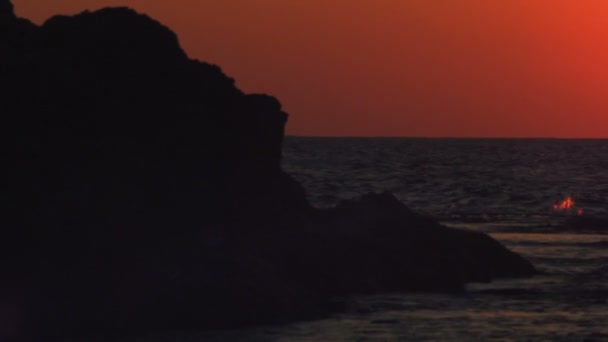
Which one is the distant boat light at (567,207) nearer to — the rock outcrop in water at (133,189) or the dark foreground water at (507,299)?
the dark foreground water at (507,299)

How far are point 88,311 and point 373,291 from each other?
6.51 meters

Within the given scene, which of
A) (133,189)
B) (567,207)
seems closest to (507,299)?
(133,189)

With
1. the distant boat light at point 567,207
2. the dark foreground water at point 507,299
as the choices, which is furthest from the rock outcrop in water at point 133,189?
the distant boat light at point 567,207

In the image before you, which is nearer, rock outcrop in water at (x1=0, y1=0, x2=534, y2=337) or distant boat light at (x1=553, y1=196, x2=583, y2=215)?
rock outcrop in water at (x1=0, y1=0, x2=534, y2=337)

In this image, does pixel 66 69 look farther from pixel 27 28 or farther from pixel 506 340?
pixel 506 340

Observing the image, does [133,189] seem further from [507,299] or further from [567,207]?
[567,207]

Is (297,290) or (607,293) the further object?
(607,293)

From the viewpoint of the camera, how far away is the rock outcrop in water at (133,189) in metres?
19.7

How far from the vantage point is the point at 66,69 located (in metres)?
20.7

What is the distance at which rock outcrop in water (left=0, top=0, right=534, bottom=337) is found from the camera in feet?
64.5

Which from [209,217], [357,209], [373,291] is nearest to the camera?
[209,217]

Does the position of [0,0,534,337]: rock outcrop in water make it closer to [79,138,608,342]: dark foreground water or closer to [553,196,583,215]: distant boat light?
[79,138,608,342]: dark foreground water

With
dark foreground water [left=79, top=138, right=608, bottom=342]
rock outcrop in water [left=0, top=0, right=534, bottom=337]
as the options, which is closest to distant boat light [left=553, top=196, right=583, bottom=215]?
dark foreground water [left=79, top=138, right=608, bottom=342]

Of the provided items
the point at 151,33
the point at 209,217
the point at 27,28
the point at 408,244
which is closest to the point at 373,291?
the point at 408,244
